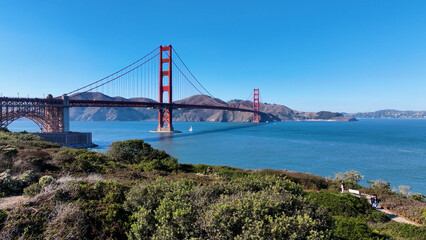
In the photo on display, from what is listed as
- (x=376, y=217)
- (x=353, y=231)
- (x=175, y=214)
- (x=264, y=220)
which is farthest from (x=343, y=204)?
(x=175, y=214)

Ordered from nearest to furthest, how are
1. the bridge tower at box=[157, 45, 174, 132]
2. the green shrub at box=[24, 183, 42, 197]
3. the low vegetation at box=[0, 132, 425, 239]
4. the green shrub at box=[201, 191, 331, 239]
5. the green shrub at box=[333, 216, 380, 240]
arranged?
1. the green shrub at box=[201, 191, 331, 239]
2. the low vegetation at box=[0, 132, 425, 239]
3. the green shrub at box=[333, 216, 380, 240]
4. the green shrub at box=[24, 183, 42, 197]
5. the bridge tower at box=[157, 45, 174, 132]

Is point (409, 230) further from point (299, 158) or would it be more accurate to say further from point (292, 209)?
point (299, 158)

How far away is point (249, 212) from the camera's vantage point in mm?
4055

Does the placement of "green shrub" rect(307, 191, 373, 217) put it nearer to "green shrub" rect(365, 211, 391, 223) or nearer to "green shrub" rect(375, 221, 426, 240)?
"green shrub" rect(365, 211, 391, 223)

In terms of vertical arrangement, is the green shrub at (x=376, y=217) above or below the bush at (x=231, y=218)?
below

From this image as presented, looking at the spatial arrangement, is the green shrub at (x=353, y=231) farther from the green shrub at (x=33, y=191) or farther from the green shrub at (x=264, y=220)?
the green shrub at (x=33, y=191)

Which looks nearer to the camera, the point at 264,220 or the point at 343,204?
the point at 264,220

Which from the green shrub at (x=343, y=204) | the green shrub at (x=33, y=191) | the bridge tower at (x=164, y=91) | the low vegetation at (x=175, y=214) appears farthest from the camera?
the bridge tower at (x=164, y=91)

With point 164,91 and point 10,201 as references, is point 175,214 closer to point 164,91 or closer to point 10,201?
point 10,201

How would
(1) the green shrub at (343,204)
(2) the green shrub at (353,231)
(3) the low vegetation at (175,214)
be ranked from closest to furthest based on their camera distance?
(3) the low vegetation at (175,214)
(2) the green shrub at (353,231)
(1) the green shrub at (343,204)

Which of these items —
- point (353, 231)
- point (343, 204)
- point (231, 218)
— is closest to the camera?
point (231, 218)

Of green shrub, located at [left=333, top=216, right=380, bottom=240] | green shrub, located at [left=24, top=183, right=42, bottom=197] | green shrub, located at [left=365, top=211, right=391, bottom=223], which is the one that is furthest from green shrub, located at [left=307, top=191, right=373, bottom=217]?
green shrub, located at [left=24, top=183, right=42, bottom=197]

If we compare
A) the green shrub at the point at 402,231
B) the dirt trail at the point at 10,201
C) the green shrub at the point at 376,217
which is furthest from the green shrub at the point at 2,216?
the green shrub at the point at 376,217

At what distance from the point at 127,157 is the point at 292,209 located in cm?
1299
